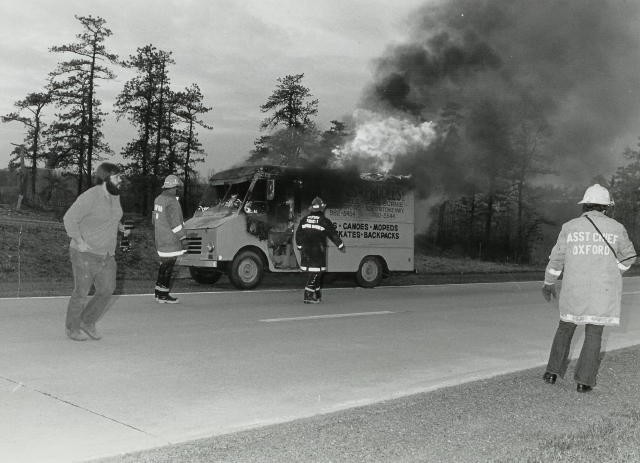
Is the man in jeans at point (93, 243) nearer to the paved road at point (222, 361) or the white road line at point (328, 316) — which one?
the paved road at point (222, 361)

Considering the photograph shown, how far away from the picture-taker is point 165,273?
12281 mm

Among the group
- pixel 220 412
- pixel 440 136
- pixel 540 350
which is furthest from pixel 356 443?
pixel 440 136

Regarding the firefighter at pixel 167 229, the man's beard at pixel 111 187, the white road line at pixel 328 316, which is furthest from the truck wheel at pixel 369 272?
the man's beard at pixel 111 187

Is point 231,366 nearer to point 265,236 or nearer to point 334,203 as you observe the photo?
point 265,236

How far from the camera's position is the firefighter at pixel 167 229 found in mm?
12070

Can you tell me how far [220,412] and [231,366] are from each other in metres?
1.75

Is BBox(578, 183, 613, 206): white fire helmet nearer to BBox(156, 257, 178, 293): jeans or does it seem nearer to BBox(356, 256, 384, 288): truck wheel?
BBox(156, 257, 178, 293): jeans

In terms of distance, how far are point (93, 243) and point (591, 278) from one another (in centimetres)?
516

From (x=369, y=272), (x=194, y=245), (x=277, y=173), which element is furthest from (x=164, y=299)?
(x=369, y=272)

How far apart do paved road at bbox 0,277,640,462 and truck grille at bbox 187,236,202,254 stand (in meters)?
2.71

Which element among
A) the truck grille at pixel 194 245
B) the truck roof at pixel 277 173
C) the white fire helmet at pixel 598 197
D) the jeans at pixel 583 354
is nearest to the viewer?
the jeans at pixel 583 354

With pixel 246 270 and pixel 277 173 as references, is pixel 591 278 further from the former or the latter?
pixel 277 173

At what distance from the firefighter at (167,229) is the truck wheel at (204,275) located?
14.4ft

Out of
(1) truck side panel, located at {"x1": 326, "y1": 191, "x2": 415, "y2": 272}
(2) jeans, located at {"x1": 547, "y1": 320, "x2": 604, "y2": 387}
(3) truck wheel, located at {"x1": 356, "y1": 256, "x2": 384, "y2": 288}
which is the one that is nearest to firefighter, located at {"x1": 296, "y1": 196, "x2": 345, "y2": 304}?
(1) truck side panel, located at {"x1": 326, "y1": 191, "x2": 415, "y2": 272}
